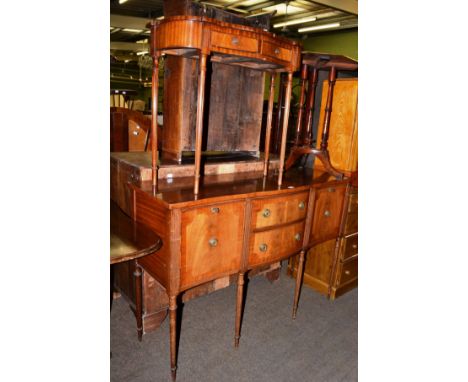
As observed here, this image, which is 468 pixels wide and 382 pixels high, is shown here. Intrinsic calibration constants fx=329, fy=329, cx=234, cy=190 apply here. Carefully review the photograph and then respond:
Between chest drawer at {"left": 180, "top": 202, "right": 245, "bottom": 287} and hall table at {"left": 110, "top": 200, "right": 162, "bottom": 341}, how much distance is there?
0.56ft

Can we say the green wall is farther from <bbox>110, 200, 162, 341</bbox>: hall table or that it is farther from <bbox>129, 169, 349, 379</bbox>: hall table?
<bbox>110, 200, 162, 341</bbox>: hall table

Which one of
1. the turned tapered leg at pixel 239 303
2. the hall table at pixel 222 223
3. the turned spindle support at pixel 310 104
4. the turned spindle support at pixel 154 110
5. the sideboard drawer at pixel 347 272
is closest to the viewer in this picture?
the hall table at pixel 222 223

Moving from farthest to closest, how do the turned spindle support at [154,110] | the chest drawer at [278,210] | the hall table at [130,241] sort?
the chest drawer at [278,210] → the turned spindle support at [154,110] → the hall table at [130,241]

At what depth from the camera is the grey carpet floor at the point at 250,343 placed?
2014 mm

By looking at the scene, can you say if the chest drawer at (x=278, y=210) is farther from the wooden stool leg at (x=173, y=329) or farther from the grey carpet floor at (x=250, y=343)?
the grey carpet floor at (x=250, y=343)

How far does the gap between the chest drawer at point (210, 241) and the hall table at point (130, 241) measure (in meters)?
0.17

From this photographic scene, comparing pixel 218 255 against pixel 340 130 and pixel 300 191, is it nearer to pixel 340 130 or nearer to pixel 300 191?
pixel 300 191

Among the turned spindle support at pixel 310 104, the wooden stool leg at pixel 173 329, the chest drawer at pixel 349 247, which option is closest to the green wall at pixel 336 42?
the turned spindle support at pixel 310 104

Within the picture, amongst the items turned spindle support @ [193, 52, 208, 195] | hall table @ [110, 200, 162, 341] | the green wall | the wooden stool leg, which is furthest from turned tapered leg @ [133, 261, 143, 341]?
the green wall

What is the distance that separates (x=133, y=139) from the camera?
4.04 meters

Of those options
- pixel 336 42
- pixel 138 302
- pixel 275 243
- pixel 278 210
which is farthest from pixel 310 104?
pixel 336 42

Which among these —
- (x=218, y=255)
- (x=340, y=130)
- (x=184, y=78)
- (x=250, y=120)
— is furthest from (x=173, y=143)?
(x=340, y=130)

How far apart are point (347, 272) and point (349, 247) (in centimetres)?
25

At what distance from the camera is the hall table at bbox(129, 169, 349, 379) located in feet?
5.49
